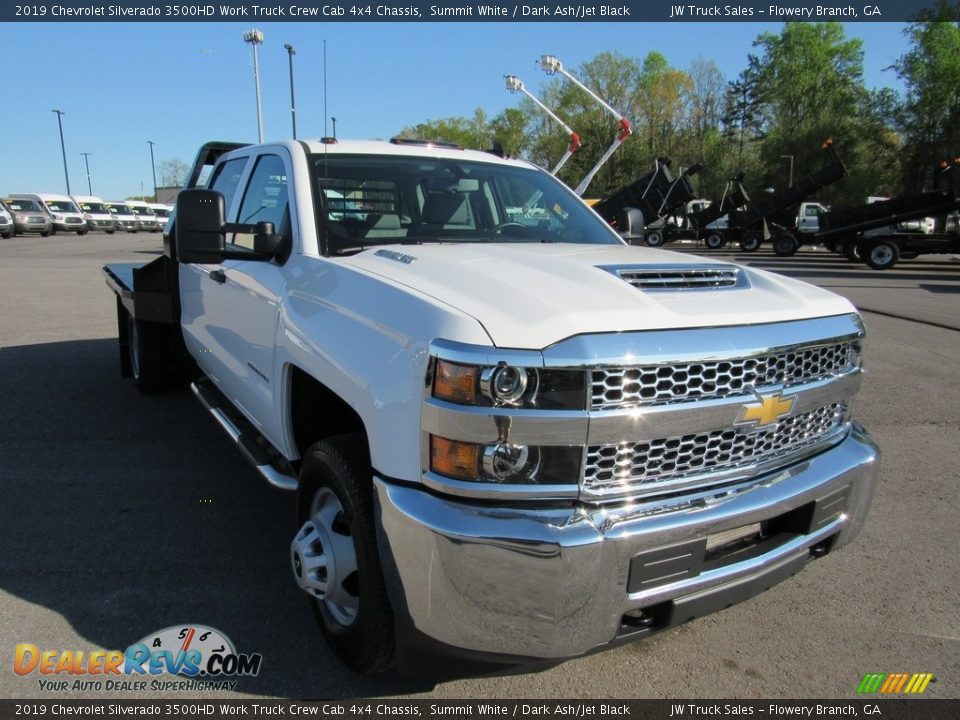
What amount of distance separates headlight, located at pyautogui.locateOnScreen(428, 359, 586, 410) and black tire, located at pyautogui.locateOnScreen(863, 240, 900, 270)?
68.0 ft

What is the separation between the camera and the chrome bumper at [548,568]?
183 cm

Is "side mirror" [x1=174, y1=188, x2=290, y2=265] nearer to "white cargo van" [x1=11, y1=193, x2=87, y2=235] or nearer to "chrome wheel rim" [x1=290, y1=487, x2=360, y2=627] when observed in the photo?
"chrome wheel rim" [x1=290, y1=487, x2=360, y2=627]

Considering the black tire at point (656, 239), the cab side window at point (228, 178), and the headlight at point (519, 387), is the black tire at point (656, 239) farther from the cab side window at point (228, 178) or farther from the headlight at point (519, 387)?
the headlight at point (519, 387)

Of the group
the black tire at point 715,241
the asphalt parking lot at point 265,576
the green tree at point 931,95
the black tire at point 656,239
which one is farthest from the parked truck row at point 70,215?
the green tree at point 931,95

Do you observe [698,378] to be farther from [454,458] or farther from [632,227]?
[632,227]

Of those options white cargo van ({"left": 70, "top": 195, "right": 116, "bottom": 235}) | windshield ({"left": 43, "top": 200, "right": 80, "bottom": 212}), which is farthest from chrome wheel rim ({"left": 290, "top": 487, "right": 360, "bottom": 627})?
white cargo van ({"left": 70, "top": 195, "right": 116, "bottom": 235})

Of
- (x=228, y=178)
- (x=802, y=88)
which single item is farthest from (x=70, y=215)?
(x=802, y=88)

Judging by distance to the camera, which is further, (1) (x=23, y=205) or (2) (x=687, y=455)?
(1) (x=23, y=205)

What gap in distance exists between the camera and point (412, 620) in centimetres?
198

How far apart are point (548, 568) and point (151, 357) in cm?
492

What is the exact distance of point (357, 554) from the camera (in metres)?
2.20

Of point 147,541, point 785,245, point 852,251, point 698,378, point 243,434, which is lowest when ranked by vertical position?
point 785,245

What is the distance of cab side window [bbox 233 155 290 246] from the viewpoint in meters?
3.26

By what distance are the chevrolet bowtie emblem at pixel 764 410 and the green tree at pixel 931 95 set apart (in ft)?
157
